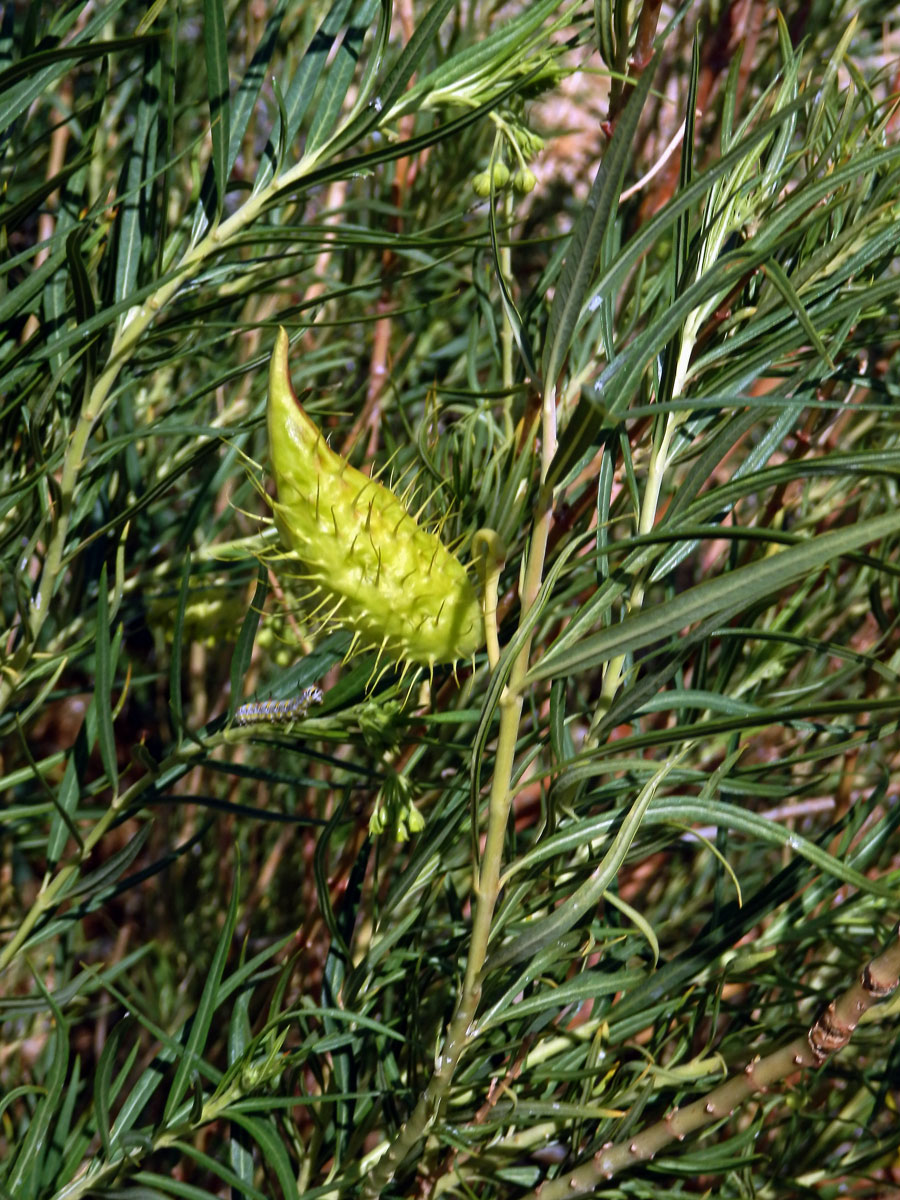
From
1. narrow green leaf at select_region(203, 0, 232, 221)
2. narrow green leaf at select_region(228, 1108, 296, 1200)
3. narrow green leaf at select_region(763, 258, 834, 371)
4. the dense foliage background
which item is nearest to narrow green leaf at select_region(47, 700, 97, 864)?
the dense foliage background

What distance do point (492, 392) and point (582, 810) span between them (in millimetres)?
231

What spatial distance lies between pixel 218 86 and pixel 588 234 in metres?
0.22

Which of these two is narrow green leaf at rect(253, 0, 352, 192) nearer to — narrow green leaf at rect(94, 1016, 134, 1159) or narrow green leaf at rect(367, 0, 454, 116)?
narrow green leaf at rect(367, 0, 454, 116)

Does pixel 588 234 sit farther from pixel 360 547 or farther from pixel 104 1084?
pixel 104 1084

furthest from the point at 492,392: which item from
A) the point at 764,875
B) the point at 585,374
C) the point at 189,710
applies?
the point at 189,710

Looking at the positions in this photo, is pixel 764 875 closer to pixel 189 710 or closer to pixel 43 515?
pixel 43 515

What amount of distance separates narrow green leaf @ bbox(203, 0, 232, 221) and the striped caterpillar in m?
0.22

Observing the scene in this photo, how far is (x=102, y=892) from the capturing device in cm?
56

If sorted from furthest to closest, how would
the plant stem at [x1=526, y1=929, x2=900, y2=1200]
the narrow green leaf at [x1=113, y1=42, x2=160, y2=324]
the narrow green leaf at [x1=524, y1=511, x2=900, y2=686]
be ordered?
the narrow green leaf at [x1=113, y1=42, x2=160, y2=324] < the plant stem at [x1=526, y1=929, x2=900, y2=1200] < the narrow green leaf at [x1=524, y1=511, x2=900, y2=686]

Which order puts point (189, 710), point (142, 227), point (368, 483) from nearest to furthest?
point (368, 483), point (142, 227), point (189, 710)

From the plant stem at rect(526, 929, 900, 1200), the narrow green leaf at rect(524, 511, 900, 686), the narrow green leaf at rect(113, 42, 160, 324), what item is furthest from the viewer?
the narrow green leaf at rect(113, 42, 160, 324)

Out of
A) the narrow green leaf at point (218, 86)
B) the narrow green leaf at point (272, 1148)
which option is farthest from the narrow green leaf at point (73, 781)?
the narrow green leaf at point (218, 86)

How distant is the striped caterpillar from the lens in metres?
0.48

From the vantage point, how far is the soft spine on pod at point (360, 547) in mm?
388
